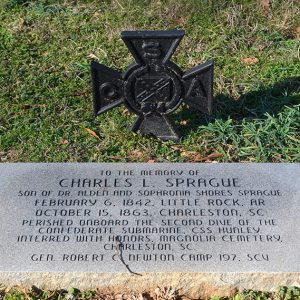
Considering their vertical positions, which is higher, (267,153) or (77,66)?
(77,66)

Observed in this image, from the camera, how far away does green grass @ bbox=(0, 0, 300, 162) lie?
4848 millimetres

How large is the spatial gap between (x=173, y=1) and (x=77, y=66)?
1.48 metres

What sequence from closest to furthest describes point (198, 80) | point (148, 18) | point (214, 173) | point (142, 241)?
point (142, 241) < point (214, 173) < point (198, 80) < point (148, 18)

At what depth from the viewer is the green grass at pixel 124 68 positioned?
485 cm

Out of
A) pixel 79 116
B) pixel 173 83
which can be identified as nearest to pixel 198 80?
pixel 173 83

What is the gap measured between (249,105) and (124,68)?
126 centimetres

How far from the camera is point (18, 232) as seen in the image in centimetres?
371

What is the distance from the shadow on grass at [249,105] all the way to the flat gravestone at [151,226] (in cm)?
89

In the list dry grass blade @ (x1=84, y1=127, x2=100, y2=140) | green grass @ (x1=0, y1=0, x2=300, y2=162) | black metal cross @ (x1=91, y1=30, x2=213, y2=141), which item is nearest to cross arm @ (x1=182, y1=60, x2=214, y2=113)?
black metal cross @ (x1=91, y1=30, x2=213, y2=141)

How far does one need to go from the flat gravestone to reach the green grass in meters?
0.58

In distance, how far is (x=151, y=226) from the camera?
3.74 metres

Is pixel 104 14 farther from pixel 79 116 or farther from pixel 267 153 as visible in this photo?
pixel 267 153

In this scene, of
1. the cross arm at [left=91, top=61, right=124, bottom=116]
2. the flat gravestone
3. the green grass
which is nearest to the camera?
the flat gravestone

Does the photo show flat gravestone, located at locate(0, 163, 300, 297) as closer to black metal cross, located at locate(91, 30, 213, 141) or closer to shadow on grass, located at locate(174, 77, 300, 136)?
black metal cross, located at locate(91, 30, 213, 141)
